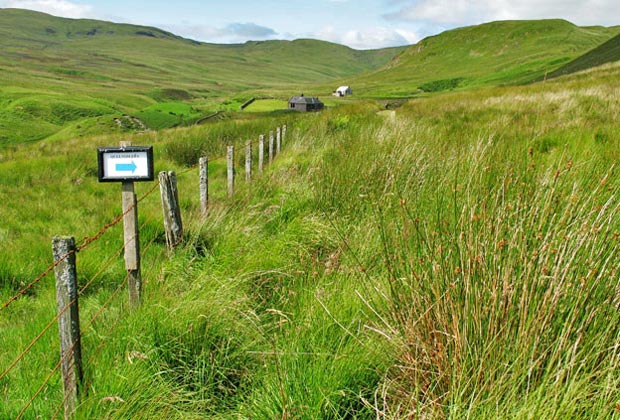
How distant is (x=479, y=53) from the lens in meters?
115

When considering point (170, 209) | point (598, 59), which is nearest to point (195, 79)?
point (598, 59)

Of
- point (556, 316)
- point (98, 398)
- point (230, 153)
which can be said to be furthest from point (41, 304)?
point (230, 153)

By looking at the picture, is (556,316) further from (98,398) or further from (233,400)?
(98,398)

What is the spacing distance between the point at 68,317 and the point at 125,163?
1248 mm

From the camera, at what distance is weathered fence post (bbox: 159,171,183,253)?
4246 mm

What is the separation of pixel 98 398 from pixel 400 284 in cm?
159

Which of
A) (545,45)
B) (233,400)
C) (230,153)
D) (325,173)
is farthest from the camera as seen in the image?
(545,45)

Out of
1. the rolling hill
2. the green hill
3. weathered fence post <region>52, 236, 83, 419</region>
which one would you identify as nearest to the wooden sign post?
weathered fence post <region>52, 236, 83, 419</region>

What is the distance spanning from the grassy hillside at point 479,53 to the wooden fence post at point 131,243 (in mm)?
79863

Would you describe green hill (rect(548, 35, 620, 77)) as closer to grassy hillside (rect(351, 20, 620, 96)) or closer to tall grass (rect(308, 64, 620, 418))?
grassy hillside (rect(351, 20, 620, 96))

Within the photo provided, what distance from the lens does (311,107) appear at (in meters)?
55.0

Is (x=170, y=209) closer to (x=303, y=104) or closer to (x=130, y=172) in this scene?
(x=130, y=172)

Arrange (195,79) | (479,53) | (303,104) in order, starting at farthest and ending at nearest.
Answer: (195,79) < (479,53) < (303,104)

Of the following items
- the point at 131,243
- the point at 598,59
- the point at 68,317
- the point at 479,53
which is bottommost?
the point at 68,317
